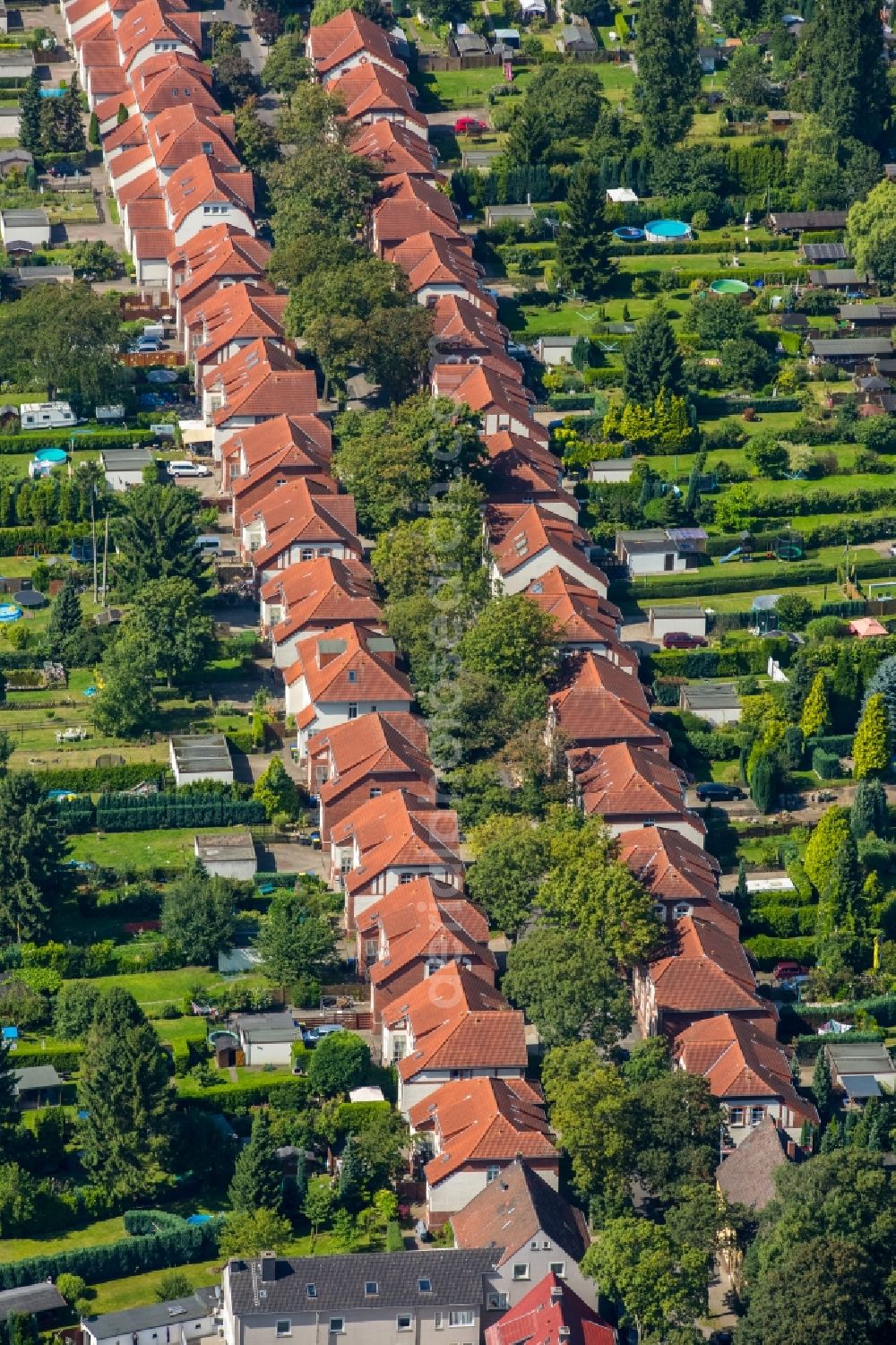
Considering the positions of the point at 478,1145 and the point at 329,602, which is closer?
the point at 478,1145

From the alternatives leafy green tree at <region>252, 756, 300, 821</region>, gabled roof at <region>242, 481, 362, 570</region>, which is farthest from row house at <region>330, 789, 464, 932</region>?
gabled roof at <region>242, 481, 362, 570</region>

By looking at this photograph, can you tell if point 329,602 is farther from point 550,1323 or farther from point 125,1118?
point 550,1323

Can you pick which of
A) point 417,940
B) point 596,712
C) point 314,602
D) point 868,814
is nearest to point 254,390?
point 314,602

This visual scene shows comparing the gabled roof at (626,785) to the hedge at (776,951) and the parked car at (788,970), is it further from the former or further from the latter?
the parked car at (788,970)

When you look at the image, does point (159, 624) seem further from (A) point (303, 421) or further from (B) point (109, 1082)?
(B) point (109, 1082)

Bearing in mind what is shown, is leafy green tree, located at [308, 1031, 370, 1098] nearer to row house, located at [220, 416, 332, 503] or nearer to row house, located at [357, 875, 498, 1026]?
row house, located at [357, 875, 498, 1026]

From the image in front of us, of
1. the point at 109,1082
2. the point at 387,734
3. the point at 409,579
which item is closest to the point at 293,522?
the point at 409,579

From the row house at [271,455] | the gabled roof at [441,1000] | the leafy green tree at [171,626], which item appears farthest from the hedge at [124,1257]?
the row house at [271,455]
